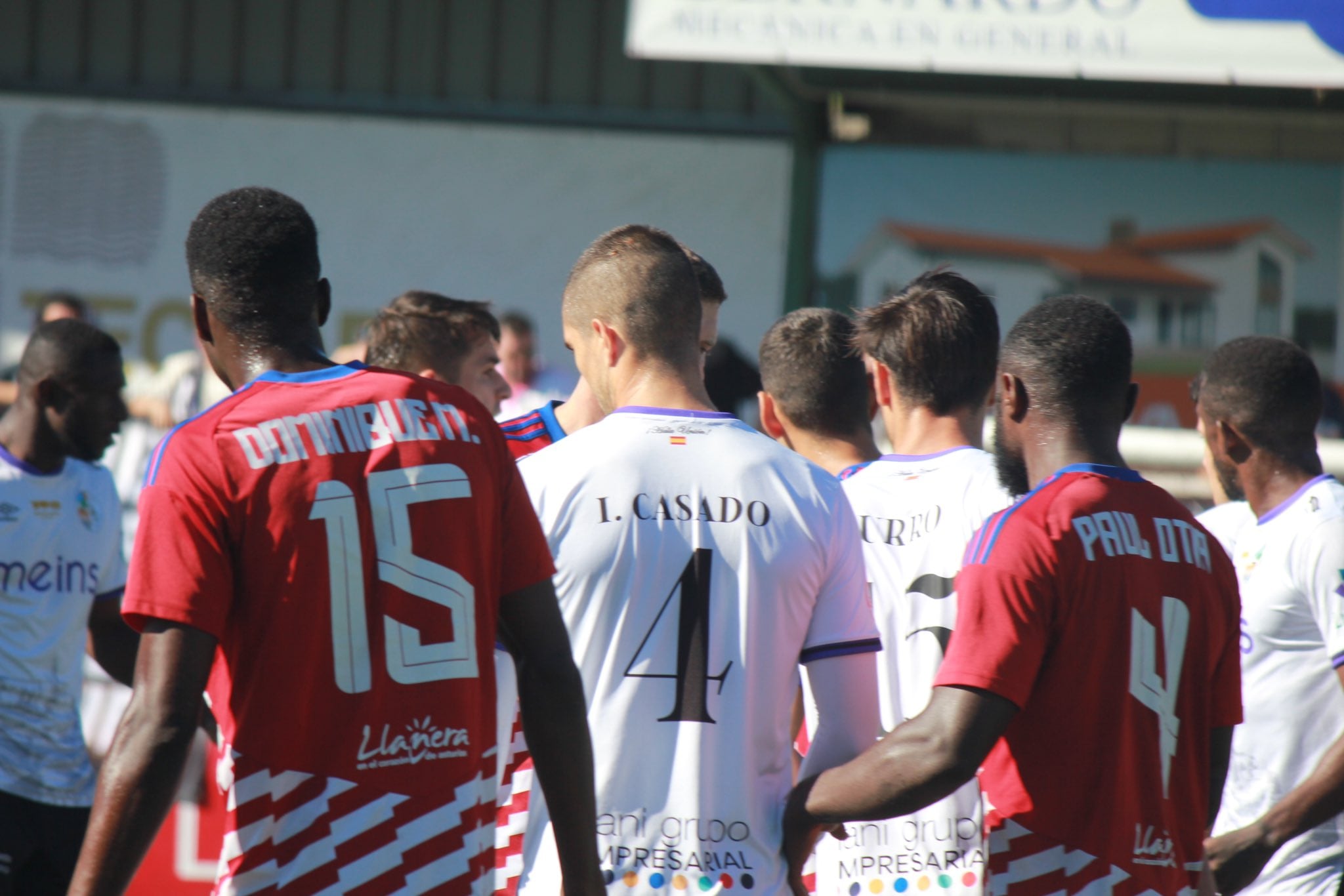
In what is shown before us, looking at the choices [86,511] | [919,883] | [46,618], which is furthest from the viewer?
[86,511]

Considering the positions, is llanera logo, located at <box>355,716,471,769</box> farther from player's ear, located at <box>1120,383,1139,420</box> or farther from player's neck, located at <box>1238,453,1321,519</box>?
player's neck, located at <box>1238,453,1321,519</box>

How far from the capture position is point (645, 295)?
296cm

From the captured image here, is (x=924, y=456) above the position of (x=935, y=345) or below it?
below

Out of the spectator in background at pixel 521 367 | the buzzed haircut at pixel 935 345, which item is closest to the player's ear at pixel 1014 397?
the buzzed haircut at pixel 935 345

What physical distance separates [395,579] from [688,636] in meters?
0.62

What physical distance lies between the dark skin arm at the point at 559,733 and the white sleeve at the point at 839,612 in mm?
510

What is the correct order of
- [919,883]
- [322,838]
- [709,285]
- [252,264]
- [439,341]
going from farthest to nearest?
[439,341], [709,285], [919,883], [252,264], [322,838]

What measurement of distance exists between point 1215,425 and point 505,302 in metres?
5.13

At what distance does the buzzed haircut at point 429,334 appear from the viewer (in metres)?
4.66

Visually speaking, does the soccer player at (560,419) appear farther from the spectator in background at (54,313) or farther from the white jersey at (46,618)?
the spectator in background at (54,313)

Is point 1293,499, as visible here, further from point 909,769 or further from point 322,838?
point 322,838

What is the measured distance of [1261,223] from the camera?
7984mm

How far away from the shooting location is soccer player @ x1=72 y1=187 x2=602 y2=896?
224cm

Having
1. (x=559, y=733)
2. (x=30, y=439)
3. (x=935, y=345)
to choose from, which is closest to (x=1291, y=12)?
(x=935, y=345)
